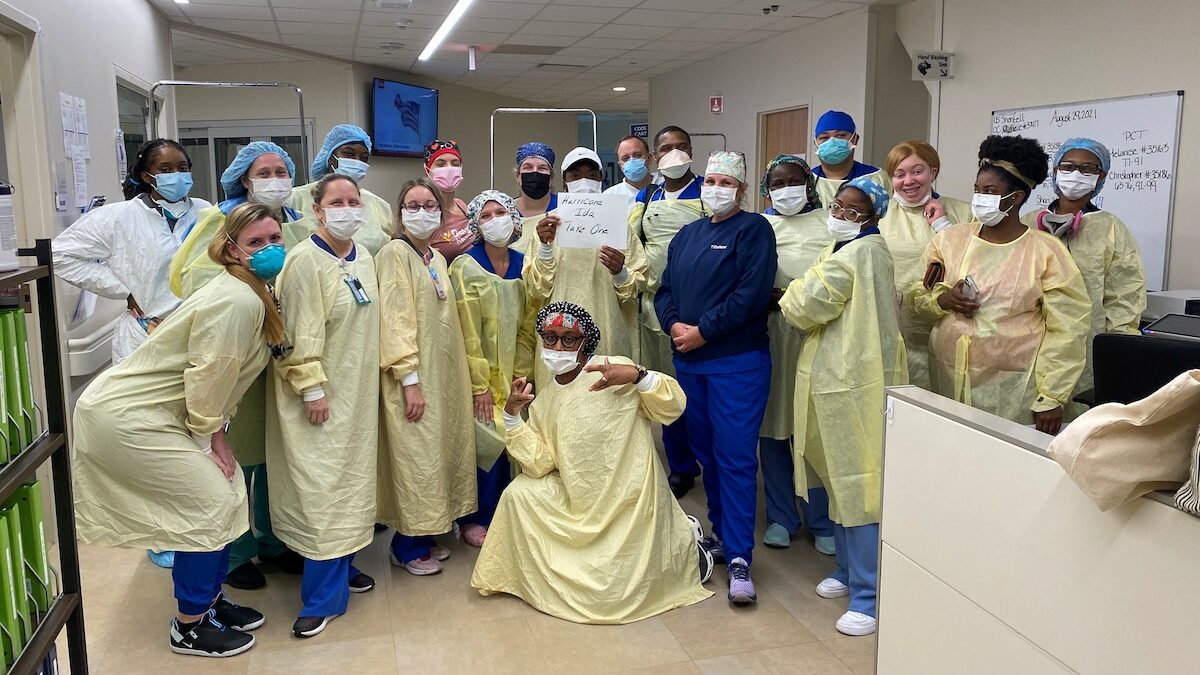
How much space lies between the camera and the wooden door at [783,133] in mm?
7230

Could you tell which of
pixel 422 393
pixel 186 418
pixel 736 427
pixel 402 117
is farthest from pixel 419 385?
pixel 402 117

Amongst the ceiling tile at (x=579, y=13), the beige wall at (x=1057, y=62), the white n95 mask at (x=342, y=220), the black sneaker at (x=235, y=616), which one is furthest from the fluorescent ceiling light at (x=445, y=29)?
the black sneaker at (x=235, y=616)

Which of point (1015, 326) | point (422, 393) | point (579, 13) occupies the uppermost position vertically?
point (579, 13)

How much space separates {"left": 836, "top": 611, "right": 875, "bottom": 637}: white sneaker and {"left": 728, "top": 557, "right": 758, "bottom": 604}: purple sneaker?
0.29 m

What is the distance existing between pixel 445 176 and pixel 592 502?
1.49 metres

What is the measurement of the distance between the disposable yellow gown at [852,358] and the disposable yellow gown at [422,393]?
1180mm

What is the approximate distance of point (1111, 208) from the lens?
4.36 metres

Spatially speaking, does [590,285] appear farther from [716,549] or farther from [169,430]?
[169,430]

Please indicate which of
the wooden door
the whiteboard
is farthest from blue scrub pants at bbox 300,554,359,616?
the wooden door

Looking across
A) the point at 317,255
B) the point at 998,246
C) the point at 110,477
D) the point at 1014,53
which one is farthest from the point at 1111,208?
the point at 110,477

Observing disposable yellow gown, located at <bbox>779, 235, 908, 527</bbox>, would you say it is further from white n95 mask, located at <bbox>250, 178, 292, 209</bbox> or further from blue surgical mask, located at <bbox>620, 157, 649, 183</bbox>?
white n95 mask, located at <bbox>250, 178, 292, 209</bbox>

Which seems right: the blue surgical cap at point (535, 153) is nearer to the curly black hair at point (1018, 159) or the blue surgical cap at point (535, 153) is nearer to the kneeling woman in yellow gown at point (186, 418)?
the kneeling woman in yellow gown at point (186, 418)

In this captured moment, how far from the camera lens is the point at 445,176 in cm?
349

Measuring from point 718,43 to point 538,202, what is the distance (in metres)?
4.98
